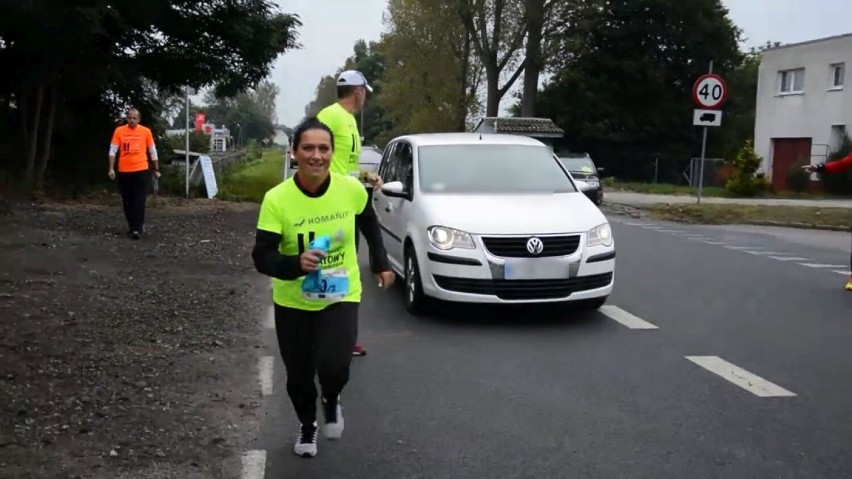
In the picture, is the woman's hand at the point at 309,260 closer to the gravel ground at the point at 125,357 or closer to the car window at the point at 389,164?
the gravel ground at the point at 125,357

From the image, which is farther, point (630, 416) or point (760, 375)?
point (760, 375)

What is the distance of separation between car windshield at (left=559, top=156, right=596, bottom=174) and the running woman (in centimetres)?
2126

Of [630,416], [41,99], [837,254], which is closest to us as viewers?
[630,416]

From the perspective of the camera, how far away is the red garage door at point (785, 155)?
121ft

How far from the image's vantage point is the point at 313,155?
4.45 metres

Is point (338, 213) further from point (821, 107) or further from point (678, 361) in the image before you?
point (821, 107)

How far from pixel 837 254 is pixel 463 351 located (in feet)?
32.3

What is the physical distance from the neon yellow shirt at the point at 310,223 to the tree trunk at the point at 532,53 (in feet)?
125

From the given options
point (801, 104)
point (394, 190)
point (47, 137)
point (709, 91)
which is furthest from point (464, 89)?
point (394, 190)

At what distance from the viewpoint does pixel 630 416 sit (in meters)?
5.64

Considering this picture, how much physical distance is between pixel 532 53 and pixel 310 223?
129 ft

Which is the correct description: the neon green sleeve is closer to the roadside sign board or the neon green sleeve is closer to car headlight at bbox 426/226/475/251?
car headlight at bbox 426/226/475/251

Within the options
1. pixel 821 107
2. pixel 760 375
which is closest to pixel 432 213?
pixel 760 375

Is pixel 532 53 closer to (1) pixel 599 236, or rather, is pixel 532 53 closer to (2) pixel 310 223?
(1) pixel 599 236
